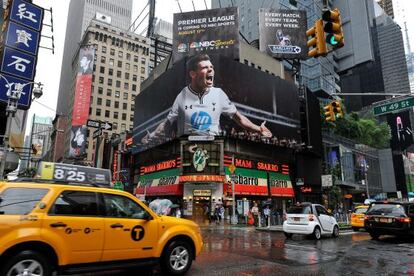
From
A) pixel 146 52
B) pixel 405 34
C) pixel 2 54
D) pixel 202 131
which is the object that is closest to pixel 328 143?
pixel 202 131

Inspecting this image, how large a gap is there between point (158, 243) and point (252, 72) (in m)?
35.4

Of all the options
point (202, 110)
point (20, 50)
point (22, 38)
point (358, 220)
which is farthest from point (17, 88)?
point (358, 220)

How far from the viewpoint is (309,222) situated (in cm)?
1548

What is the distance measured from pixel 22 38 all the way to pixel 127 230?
19.0 metres

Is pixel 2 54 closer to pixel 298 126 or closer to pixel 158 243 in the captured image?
pixel 158 243

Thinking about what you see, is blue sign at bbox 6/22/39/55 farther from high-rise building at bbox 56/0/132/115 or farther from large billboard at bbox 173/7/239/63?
high-rise building at bbox 56/0/132/115

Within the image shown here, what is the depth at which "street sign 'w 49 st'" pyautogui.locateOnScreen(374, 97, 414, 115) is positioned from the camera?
16.0 meters

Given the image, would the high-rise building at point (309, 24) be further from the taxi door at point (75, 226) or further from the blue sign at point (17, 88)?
the taxi door at point (75, 226)

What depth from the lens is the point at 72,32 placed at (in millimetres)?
152000

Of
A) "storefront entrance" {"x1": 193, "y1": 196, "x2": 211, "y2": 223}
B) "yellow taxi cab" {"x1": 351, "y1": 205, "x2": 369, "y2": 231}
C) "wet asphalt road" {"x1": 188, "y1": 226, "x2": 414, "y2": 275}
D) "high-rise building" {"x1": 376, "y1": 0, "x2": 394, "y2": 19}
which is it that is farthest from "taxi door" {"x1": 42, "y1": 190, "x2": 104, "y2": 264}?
"high-rise building" {"x1": 376, "y1": 0, "x2": 394, "y2": 19}

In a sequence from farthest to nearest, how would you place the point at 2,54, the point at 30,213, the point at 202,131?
the point at 202,131 → the point at 2,54 → the point at 30,213

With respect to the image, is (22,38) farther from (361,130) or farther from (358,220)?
(361,130)

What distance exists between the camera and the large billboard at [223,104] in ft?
118

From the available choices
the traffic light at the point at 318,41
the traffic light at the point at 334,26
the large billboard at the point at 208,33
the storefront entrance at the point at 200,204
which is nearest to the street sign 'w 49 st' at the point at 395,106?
the traffic light at the point at 318,41
